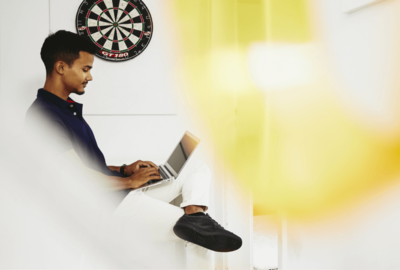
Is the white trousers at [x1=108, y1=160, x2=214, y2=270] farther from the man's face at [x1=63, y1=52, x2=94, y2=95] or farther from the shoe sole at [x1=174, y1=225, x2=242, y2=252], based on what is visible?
the man's face at [x1=63, y1=52, x2=94, y2=95]

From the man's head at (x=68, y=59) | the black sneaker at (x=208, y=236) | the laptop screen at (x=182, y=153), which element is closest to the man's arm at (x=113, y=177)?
the laptop screen at (x=182, y=153)

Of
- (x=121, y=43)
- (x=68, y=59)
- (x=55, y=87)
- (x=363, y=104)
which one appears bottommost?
(x=363, y=104)

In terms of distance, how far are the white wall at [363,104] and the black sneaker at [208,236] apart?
20.1 inches

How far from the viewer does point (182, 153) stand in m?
1.65

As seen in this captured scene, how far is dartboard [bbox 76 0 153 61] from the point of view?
1.99 metres

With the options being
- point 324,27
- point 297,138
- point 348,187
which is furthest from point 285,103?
point 348,187

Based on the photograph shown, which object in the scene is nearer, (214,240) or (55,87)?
(214,240)

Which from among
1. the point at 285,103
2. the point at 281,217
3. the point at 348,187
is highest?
the point at 285,103

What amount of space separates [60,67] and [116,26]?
27.3 inches

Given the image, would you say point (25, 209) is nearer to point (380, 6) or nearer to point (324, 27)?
point (324, 27)

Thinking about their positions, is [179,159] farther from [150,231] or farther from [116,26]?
[116,26]

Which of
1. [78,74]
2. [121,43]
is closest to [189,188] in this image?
[78,74]

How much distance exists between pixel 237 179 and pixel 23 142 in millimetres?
1438

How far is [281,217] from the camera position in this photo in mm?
1687
